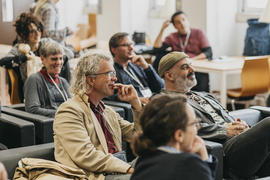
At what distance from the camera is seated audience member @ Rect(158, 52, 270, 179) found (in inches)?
125

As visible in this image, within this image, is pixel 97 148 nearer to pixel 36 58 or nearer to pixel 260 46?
pixel 36 58

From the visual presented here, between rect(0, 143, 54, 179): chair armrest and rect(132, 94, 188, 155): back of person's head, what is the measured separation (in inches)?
46.7

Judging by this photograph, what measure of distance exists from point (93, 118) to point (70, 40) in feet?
22.4

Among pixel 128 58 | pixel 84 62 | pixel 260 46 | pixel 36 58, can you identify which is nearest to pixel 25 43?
pixel 36 58

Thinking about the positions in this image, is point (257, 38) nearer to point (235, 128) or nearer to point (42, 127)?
point (235, 128)

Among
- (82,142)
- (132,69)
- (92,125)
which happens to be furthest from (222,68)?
(82,142)

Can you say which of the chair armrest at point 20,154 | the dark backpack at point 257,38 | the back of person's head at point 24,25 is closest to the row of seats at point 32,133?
the chair armrest at point 20,154

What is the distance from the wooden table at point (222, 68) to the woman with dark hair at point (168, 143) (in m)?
4.26

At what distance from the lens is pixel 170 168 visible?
1.86 metres

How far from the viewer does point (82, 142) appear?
9.23 ft

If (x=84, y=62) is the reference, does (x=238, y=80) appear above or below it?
below

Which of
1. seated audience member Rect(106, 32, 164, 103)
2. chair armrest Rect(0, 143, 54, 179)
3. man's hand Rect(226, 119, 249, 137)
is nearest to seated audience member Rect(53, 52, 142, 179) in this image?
chair armrest Rect(0, 143, 54, 179)

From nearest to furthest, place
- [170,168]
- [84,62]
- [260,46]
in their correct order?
1. [170,168]
2. [84,62]
3. [260,46]

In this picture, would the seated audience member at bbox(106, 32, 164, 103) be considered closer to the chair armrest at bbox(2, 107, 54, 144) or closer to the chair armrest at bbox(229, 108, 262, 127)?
the chair armrest at bbox(229, 108, 262, 127)
